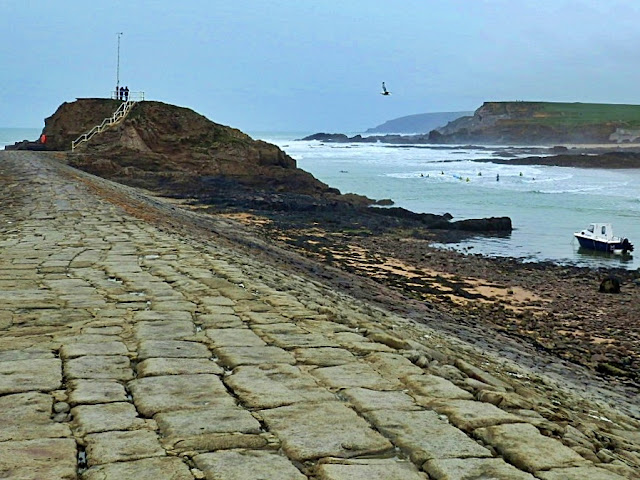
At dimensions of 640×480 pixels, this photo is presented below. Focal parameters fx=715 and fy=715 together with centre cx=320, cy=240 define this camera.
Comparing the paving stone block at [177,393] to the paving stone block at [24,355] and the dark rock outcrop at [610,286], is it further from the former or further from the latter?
the dark rock outcrop at [610,286]

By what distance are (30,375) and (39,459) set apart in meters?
1.14

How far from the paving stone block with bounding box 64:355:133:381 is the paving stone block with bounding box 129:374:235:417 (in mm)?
163

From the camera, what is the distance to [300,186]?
104 ft

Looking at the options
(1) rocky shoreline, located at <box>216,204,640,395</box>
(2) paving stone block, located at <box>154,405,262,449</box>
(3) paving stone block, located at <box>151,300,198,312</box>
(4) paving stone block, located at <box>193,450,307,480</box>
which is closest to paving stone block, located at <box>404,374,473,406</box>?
(2) paving stone block, located at <box>154,405,262,449</box>

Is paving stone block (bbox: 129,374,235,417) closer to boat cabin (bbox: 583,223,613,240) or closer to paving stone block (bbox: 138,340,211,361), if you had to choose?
paving stone block (bbox: 138,340,211,361)

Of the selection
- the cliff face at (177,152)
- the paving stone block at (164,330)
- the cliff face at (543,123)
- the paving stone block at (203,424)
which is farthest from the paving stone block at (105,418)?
the cliff face at (543,123)

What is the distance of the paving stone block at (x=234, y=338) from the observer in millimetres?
4867

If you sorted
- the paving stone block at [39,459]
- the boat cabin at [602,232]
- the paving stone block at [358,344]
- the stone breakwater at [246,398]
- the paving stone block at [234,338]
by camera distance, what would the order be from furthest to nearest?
the boat cabin at [602,232] → the paving stone block at [358,344] → the paving stone block at [234,338] → the stone breakwater at [246,398] → the paving stone block at [39,459]

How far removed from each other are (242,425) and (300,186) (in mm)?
28378

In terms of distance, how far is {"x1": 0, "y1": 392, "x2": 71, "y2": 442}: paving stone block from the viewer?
316 cm

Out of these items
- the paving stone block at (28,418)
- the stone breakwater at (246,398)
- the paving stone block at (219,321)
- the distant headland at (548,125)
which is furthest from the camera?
the distant headland at (548,125)

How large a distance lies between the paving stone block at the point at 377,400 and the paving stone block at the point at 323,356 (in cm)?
56

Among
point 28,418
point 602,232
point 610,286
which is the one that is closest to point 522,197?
point 602,232

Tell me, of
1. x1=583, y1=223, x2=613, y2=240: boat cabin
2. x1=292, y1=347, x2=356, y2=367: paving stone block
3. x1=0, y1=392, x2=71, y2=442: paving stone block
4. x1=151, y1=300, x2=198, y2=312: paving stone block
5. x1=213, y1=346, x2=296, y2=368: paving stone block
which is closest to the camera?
x1=0, y1=392, x2=71, y2=442: paving stone block
